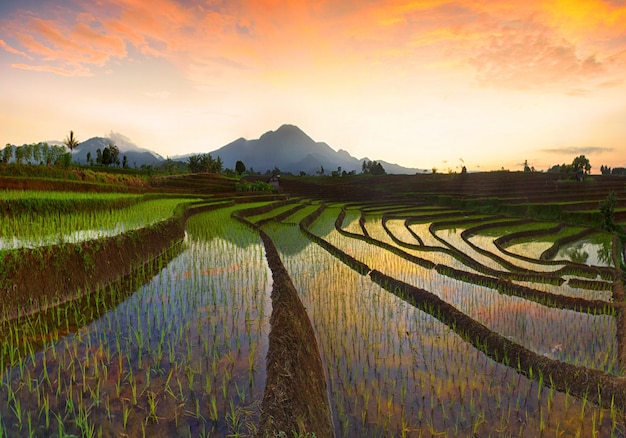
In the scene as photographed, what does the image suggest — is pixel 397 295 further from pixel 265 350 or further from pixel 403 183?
pixel 403 183

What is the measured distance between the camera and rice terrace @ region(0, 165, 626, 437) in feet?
9.96

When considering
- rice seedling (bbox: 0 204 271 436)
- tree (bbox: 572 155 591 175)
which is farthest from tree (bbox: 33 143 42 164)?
tree (bbox: 572 155 591 175)

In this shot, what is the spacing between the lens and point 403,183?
41750mm

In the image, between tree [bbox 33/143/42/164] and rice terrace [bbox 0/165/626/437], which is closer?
rice terrace [bbox 0/165/626/437]

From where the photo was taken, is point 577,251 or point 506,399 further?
point 577,251

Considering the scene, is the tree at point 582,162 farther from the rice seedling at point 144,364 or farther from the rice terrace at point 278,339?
the rice seedling at point 144,364

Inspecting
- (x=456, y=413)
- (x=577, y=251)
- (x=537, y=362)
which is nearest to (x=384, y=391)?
(x=456, y=413)

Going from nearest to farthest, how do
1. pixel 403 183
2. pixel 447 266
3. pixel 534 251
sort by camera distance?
pixel 447 266 → pixel 534 251 → pixel 403 183

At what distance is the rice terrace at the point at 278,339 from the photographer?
9.96 feet

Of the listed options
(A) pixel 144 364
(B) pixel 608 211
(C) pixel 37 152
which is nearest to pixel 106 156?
(C) pixel 37 152

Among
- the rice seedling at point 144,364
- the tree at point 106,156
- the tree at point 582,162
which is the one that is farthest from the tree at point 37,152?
the tree at point 582,162

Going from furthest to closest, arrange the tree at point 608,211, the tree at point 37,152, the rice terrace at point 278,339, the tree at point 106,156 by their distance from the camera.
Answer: the tree at point 106,156, the tree at point 37,152, the tree at point 608,211, the rice terrace at point 278,339

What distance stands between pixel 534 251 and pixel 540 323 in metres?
8.12

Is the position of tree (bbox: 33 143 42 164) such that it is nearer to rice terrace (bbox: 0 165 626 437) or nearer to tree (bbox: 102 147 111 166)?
tree (bbox: 102 147 111 166)
